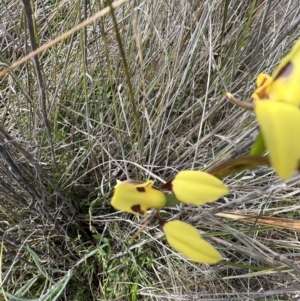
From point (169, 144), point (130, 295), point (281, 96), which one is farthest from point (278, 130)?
point (130, 295)

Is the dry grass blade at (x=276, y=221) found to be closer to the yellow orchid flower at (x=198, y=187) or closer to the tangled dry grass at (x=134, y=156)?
the tangled dry grass at (x=134, y=156)

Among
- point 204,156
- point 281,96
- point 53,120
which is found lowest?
point 204,156

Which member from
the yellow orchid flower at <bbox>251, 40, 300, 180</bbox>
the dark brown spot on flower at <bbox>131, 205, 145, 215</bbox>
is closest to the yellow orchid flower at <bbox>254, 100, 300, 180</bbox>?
the yellow orchid flower at <bbox>251, 40, 300, 180</bbox>

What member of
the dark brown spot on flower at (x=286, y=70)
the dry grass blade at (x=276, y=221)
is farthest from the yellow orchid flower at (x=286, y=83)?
the dry grass blade at (x=276, y=221)

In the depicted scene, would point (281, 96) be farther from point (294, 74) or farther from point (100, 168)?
point (100, 168)

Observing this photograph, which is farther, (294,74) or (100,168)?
(100,168)

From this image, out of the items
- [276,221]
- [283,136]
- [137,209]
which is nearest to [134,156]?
[276,221]

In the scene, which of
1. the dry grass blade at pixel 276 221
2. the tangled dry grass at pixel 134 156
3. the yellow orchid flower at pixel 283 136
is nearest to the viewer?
the yellow orchid flower at pixel 283 136
